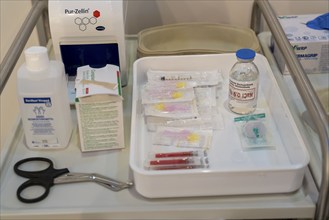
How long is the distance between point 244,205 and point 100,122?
271 millimetres

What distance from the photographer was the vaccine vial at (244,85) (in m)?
0.87

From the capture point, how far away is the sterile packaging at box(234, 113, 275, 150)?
82 centimetres

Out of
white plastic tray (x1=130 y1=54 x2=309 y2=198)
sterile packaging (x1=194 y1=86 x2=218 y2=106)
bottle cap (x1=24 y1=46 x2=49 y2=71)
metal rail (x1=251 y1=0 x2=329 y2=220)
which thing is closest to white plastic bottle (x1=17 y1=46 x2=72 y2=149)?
bottle cap (x1=24 y1=46 x2=49 y2=71)

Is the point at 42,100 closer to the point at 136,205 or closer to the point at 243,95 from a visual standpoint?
the point at 136,205

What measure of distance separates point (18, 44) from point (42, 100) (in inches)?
8.1

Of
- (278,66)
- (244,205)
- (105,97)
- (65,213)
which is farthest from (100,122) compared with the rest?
(278,66)

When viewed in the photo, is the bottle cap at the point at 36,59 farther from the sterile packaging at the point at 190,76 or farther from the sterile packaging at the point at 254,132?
the sterile packaging at the point at 254,132

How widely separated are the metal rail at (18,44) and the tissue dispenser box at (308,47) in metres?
0.52

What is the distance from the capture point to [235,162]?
792 millimetres

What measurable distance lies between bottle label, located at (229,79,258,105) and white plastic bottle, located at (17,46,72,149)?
30cm

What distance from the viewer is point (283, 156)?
799 mm

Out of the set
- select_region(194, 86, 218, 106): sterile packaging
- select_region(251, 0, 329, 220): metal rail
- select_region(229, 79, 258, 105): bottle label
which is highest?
select_region(251, 0, 329, 220): metal rail

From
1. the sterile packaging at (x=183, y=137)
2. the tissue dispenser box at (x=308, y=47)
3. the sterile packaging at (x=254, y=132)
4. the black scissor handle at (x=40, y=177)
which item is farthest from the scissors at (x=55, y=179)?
the tissue dispenser box at (x=308, y=47)

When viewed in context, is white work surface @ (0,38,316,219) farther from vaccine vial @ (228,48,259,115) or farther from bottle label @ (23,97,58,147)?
vaccine vial @ (228,48,259,115)
